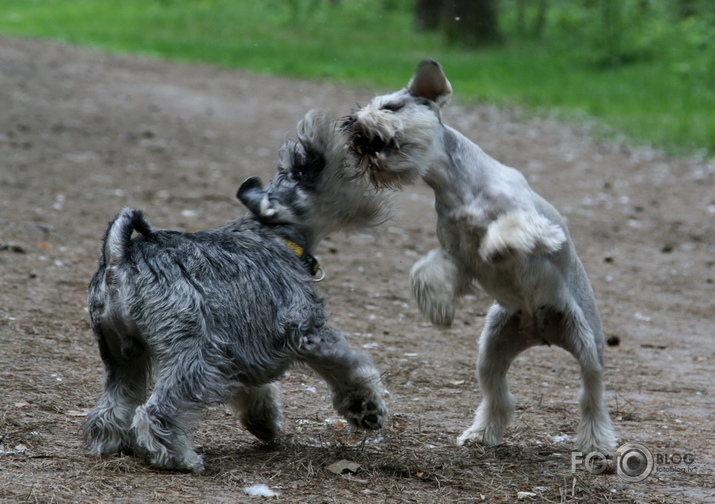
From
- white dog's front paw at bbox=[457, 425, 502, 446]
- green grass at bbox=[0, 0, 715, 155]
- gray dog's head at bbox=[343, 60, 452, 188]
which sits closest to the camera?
gray dog's head at bbox=[343, 60, 452, 188]

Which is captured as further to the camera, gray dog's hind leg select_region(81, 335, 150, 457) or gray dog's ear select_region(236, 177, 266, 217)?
gray dog's ear select_region(236, 177, 266, 217)

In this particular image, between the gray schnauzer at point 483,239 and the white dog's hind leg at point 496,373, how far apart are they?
1 centimetres

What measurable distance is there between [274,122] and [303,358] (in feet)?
41.9

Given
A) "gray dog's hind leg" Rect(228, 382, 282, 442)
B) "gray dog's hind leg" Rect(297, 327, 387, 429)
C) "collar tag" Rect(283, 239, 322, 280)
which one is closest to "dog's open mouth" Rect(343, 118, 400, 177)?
"collar tag" Rect(283, 239, 322, 280)

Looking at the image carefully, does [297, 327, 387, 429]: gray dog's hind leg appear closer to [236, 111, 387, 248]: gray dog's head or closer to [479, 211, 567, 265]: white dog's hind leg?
[236, 111, 387, 248]: gray dog's head

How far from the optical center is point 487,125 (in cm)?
1788

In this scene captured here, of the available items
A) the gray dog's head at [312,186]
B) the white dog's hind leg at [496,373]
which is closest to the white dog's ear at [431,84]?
the gray dog's head at [312,186]

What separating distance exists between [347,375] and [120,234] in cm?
127

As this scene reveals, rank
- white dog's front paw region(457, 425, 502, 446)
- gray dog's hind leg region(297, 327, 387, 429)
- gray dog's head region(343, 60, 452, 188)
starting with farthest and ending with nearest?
white dog's front paw region(457, 425, 502, 446)
gray dog's head region(343, 60, 452, 188)
gray dog's hind leg region(297, 327, 387, 429)

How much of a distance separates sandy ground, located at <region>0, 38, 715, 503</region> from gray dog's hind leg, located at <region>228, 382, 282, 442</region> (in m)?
0.11

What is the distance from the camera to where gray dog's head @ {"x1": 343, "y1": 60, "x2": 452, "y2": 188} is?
478 cm

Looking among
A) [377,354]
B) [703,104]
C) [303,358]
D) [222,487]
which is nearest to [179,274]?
[303,358]

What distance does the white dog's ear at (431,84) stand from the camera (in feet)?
16.1

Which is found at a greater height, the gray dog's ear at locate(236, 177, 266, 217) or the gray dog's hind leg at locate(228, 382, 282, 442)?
the gray dog's ear at locate(236, 177, 266, 217)
